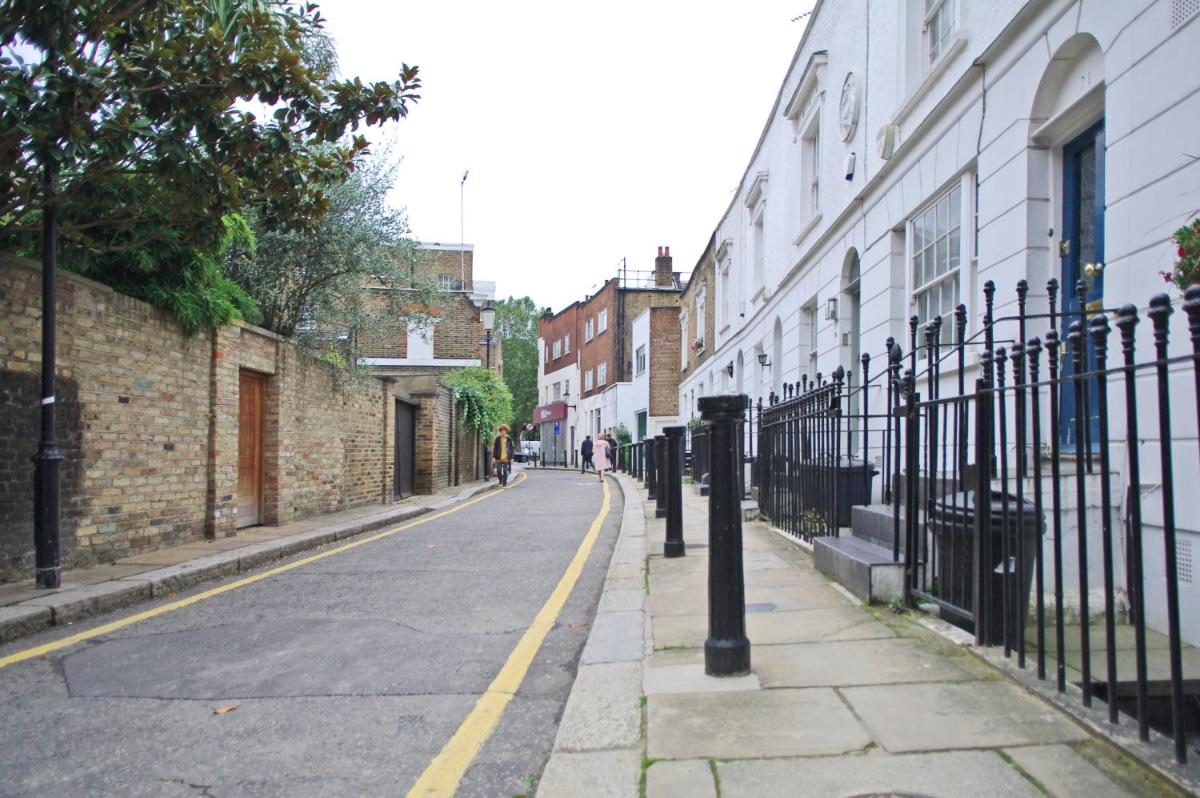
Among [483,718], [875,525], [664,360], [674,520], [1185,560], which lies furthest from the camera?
[664,360]

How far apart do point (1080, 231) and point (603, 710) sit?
5160mm

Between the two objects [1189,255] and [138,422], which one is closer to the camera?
[1189,255]

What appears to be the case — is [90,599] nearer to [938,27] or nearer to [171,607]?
[171,607]

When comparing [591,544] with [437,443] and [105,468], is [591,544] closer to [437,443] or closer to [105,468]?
[105,468]

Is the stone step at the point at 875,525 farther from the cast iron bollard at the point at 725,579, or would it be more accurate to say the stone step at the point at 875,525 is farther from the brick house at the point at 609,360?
the brick house at the point at 609,360

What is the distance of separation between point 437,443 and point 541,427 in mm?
46210

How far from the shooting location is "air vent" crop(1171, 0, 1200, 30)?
4500mm

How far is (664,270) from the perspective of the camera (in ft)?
141

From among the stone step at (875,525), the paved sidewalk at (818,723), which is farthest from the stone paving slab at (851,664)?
the stone step at (875,525)

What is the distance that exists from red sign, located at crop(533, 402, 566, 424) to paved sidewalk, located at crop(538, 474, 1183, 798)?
52870 millimetres

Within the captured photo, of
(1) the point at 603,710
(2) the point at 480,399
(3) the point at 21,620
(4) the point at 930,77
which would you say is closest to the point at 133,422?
(3) the point at 21,620

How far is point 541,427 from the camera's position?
65.6 metres

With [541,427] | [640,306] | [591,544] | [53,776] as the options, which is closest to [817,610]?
[53,776]

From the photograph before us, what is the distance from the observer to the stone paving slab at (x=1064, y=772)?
8.23 ft
